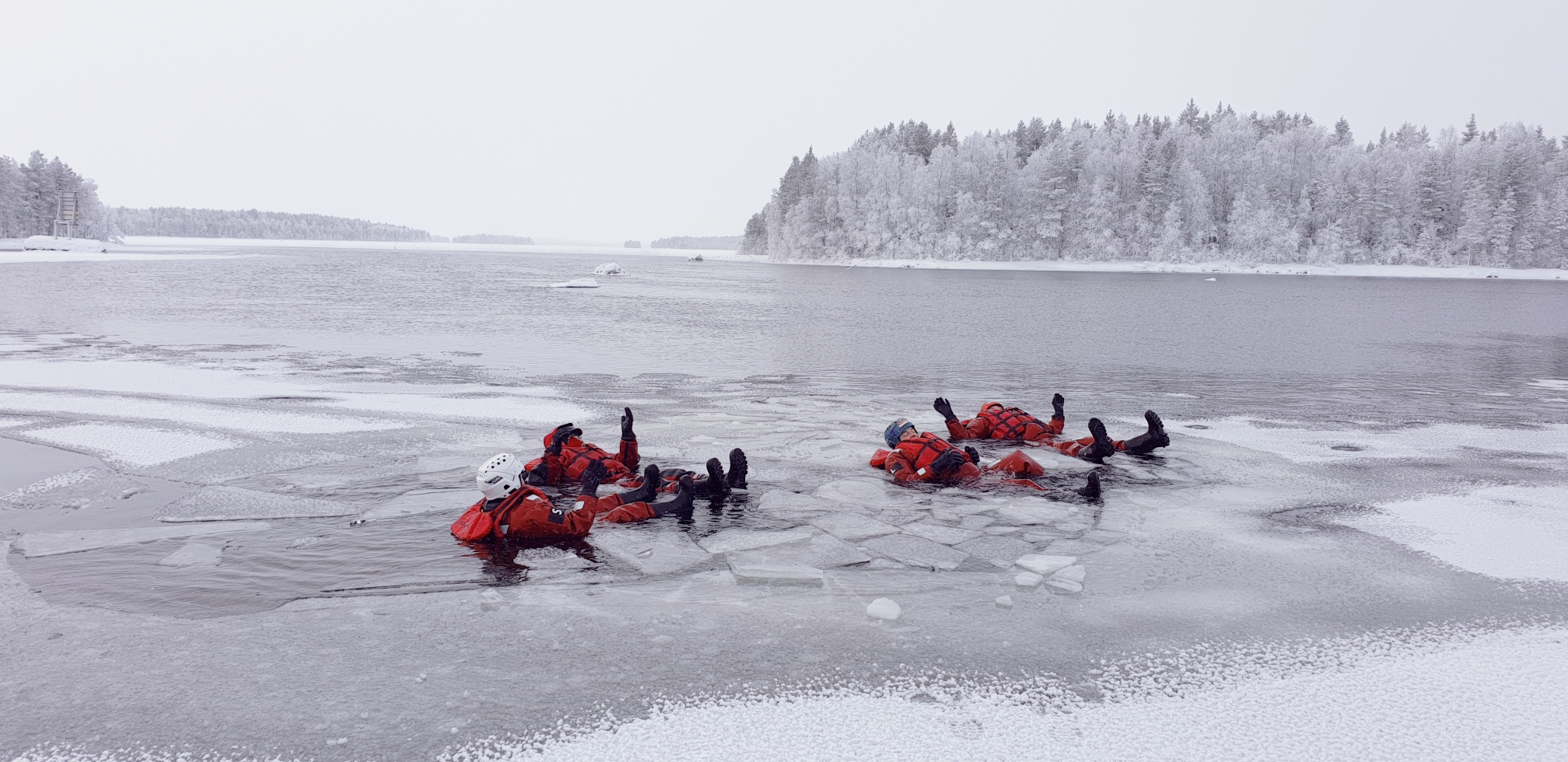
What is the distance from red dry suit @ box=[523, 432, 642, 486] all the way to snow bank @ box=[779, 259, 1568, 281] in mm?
76842

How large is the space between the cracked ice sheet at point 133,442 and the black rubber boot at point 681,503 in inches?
209

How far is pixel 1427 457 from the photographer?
9211 mm

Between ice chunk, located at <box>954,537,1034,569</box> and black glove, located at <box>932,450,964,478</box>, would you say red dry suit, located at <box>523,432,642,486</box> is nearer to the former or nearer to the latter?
black glove, located at <box>932,450,964,478</box>

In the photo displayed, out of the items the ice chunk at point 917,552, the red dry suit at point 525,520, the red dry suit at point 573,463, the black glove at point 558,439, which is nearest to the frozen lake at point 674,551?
the ice chunk at point 917,552

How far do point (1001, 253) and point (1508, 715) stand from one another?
93035mm

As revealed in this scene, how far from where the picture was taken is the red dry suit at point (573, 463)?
7422mm

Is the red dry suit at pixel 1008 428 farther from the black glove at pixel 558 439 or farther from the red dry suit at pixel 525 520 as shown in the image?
the red dry suit at pixel 525 520

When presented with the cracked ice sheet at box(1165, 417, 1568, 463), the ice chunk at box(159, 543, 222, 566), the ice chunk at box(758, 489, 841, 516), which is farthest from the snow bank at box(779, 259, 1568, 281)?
the ice chunk at box(159, 543, 222, 566)

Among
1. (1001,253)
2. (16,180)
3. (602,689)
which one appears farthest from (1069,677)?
(16,180)

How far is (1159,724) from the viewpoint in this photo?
3559 millimetres

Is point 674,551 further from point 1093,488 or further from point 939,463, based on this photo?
point 1093,488

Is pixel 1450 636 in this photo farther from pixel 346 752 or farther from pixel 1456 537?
pixel 346 752

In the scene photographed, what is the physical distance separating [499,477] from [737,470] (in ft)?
6.88

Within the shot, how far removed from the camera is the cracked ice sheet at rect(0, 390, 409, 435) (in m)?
9.66
